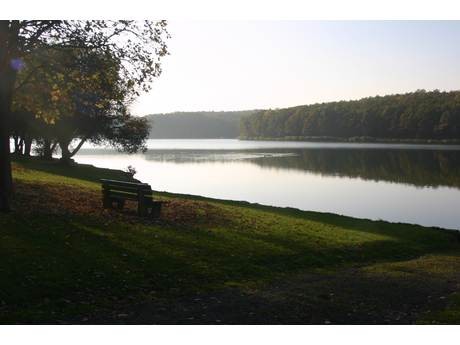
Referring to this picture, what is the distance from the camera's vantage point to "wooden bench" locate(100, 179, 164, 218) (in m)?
20.3

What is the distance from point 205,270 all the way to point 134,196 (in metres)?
7.14

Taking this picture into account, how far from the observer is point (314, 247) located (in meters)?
18.7

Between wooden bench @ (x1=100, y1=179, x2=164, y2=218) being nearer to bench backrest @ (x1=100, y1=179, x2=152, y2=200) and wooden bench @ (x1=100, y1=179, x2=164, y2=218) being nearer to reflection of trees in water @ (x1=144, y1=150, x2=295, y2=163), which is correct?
bench backrest @ (x1=100, y1=179, x2=152, y2=200)

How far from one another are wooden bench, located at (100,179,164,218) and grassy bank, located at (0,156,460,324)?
560mm

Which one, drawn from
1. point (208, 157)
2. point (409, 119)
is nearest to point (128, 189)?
point (208, 157)

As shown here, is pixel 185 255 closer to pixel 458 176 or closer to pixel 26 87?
pixel 26 87

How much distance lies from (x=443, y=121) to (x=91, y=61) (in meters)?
146

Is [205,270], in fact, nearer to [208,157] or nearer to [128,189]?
[128,189]

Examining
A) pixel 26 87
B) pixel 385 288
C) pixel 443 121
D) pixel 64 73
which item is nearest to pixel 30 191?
pixel 26 87

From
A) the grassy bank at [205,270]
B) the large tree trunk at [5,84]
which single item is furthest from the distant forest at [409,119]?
the large tree trunk at [5,84]

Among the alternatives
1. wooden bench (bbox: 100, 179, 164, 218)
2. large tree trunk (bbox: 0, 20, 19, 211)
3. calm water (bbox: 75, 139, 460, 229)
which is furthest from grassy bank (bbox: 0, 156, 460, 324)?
calm water (bbox: 75, 139, 460, 229)

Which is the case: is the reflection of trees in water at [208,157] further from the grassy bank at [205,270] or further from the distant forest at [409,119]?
the grassy bank at [205,270]

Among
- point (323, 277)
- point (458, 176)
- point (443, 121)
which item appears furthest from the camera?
point (443, 121)

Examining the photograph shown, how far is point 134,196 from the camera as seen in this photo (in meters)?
20.5
